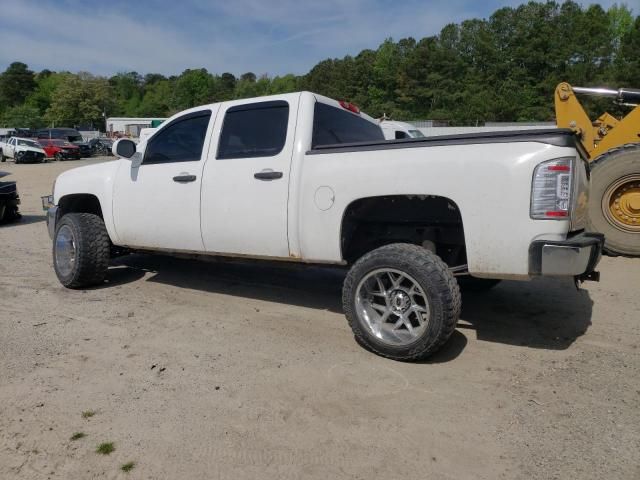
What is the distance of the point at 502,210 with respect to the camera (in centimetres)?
315

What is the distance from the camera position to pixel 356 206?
12.8 feet

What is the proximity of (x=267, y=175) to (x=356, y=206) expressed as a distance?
782 millimetres

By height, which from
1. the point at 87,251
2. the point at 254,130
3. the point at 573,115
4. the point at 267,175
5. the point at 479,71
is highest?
the point at 479,71

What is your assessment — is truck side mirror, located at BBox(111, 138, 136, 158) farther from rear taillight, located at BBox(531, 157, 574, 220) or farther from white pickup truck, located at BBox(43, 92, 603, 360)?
rear taillight, located at BBox(531, 157, 574, 220)

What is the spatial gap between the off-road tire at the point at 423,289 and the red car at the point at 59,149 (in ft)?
117

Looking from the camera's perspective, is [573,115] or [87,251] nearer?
[87,251]

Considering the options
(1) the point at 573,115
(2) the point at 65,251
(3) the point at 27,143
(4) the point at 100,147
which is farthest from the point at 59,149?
(1) the point at 573,115

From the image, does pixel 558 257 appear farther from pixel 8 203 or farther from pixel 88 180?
pixel 8 203

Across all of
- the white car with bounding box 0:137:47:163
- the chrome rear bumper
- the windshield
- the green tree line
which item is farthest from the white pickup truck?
the green tree line

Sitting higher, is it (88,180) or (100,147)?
(100,147)

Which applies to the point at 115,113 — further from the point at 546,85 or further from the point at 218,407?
the point at 218,407

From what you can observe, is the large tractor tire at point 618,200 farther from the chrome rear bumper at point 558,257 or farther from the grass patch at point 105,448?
the grass patch at point 105,448

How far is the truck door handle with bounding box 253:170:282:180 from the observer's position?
4.02 metres

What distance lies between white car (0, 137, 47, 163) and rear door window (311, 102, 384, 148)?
32.1 meters
